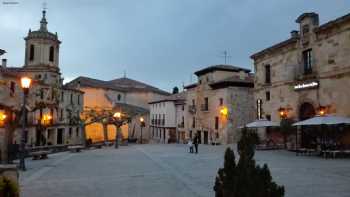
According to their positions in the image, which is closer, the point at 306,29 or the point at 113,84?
the point at 306,29

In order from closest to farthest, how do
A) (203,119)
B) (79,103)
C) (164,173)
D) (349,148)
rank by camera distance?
(164,173)
(349,148)
(203,119)
(79,103)

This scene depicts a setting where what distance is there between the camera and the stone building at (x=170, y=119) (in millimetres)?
53062

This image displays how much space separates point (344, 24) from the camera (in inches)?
820

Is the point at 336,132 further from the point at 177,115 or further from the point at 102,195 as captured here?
the point at 177,115

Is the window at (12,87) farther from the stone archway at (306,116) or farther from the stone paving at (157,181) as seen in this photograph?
the stone archway at (306,116)

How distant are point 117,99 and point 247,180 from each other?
59.4 meters

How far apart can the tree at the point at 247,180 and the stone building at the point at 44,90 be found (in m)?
33.6

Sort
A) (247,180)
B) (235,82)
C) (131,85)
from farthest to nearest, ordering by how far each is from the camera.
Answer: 1. (131,85)
2. (235,82)
3. (247,180)

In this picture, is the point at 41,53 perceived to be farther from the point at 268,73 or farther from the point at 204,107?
the point at 268,73

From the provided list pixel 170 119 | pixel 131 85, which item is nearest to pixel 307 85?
pixel 170 119

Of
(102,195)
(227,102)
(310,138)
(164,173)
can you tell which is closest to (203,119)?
(227,102)

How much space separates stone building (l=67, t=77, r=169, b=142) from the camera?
56438 mm

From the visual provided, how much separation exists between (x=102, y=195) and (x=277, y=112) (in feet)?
73.8

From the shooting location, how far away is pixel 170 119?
55.6 meters
